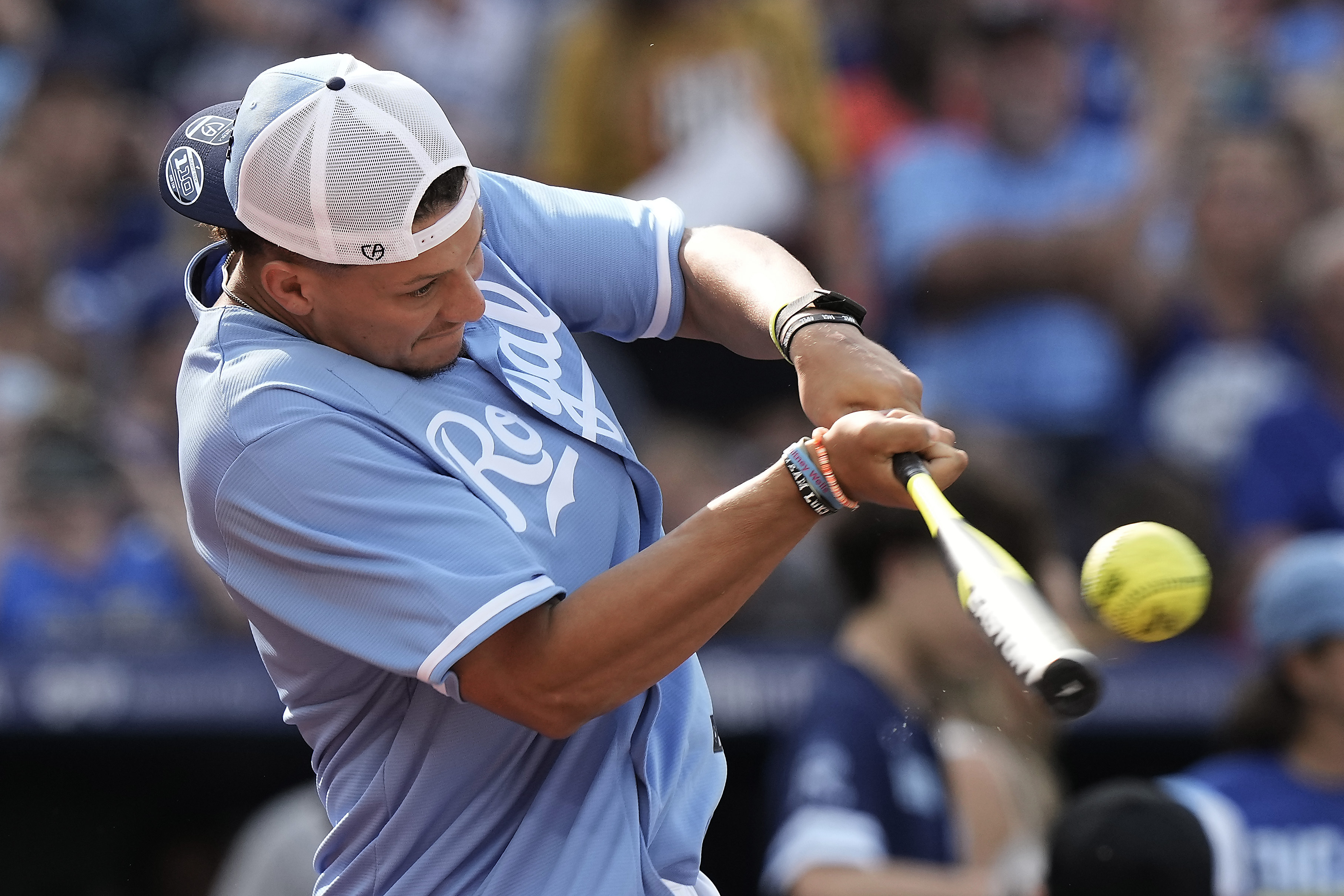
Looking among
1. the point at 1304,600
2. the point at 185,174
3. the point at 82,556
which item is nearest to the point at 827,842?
the point at 1304,600

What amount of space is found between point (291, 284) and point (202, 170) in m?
0.22

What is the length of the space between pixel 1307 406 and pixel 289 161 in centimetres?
489

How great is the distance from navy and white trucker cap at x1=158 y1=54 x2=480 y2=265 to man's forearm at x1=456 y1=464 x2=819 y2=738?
0.49m

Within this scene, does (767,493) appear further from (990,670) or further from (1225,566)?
(1225,566)

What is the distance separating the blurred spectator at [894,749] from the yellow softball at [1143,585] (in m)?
1.58

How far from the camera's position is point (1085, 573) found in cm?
246

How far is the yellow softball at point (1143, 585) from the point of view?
2.38 m

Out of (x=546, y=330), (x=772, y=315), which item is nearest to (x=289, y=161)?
(x=546, y=330)

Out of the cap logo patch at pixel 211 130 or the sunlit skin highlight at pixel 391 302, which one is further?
the cap logo patch at pixel 211 130

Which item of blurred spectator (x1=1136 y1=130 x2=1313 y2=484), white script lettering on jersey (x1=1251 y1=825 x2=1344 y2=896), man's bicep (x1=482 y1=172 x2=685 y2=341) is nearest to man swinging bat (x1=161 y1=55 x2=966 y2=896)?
man's bicep (x1=482 y1=172 x2=685 y2=341)

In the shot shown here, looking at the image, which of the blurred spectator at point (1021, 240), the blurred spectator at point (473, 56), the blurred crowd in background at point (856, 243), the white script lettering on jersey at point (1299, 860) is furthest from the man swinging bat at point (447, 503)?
the blurred spectator at point (473, 56)

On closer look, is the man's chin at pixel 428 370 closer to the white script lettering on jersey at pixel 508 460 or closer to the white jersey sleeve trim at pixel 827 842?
the white script lettering on jersey at pixel 508 460

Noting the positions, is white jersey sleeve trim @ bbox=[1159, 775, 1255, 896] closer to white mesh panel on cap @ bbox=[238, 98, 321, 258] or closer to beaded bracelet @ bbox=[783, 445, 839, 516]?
beaded bracelet @ bbox=[783, 445, 839, 516]

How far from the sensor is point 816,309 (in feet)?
7.88
